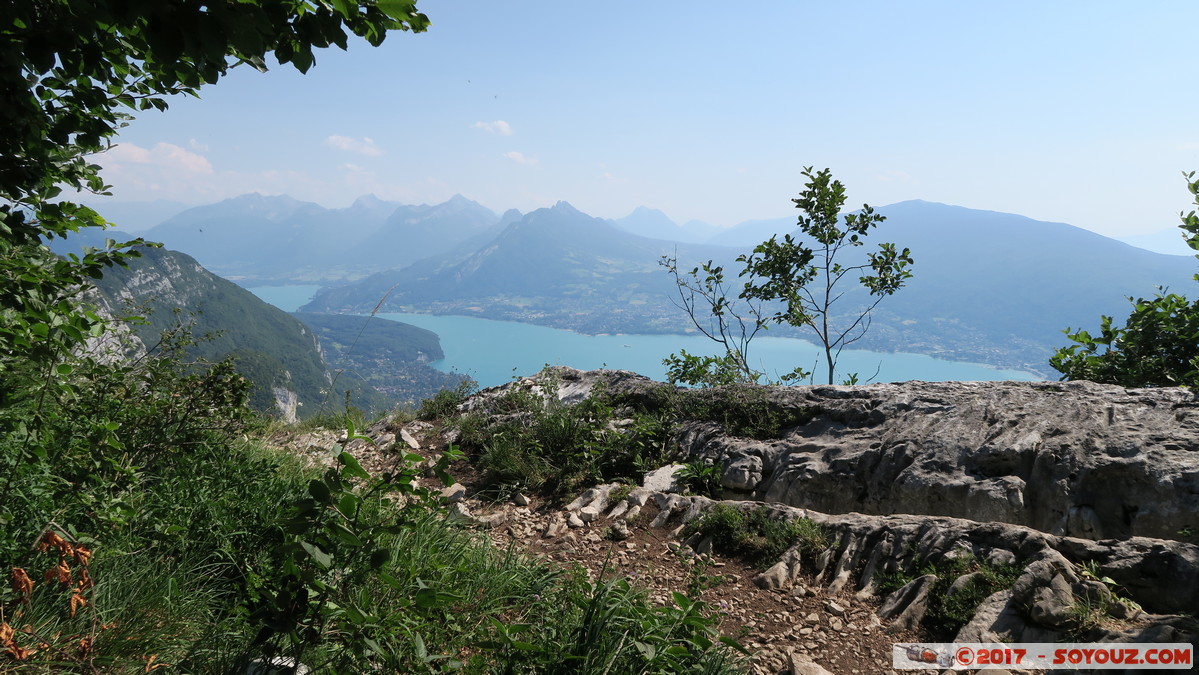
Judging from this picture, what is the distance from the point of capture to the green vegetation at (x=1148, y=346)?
662cm

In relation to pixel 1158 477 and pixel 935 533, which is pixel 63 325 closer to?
pixel 935 533

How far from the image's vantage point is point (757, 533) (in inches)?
210

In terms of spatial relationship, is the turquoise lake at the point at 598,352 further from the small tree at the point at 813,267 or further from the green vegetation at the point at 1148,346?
the green vegetation at the point at 1148,346

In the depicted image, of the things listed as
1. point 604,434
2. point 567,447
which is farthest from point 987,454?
point 567,447

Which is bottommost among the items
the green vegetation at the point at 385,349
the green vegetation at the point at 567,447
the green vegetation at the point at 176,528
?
the green vegetation at the point at 385,349

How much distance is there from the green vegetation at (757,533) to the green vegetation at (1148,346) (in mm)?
4931

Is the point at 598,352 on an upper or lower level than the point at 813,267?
lower

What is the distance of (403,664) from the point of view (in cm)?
281

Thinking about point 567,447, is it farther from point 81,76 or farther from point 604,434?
point 81,76

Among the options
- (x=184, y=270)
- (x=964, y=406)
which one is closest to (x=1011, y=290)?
(x=964, y=406)

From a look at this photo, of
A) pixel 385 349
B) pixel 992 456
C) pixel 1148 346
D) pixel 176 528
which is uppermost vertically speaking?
pixel 1148 346

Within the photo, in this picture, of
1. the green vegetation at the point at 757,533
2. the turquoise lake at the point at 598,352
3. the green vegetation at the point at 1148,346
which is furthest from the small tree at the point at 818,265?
the turquoise lake at the point at 598,352

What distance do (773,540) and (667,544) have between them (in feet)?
3.43

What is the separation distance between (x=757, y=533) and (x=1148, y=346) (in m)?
6.25
